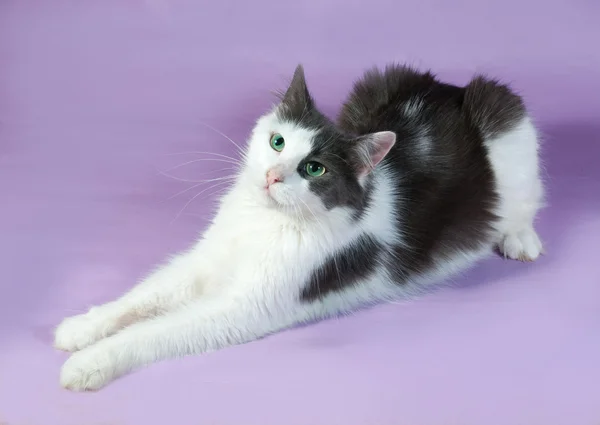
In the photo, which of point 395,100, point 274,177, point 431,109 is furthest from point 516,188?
point 274,177

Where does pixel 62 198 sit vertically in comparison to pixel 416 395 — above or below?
above

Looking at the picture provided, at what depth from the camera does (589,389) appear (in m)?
1.63

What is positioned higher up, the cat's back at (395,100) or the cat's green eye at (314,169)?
the cat's back at (395,100)

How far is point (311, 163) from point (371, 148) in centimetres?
16

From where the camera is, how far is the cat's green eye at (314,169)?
1.69 m

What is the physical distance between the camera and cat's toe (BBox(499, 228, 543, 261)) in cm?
219

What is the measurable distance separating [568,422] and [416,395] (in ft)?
1.11

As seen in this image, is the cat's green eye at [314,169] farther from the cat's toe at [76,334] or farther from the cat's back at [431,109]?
the cat's toe at [76,334]

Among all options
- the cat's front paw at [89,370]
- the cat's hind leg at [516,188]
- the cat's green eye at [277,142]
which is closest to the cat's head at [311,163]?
the cat's green eye at [277,142]

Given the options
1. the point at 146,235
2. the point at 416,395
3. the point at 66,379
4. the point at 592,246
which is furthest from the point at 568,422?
the point at 146,235

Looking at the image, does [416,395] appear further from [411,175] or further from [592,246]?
[592,246]

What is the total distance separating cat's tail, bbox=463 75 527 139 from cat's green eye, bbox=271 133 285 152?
0.77 m

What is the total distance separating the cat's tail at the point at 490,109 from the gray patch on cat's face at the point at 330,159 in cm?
59

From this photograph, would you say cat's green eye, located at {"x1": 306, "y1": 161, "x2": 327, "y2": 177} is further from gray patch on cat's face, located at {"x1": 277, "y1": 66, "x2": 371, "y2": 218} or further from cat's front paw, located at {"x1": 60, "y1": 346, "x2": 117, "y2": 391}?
cat's front paw, located at {"x1": 60, "y1": 346, "x2": 117, "y2": 391}
